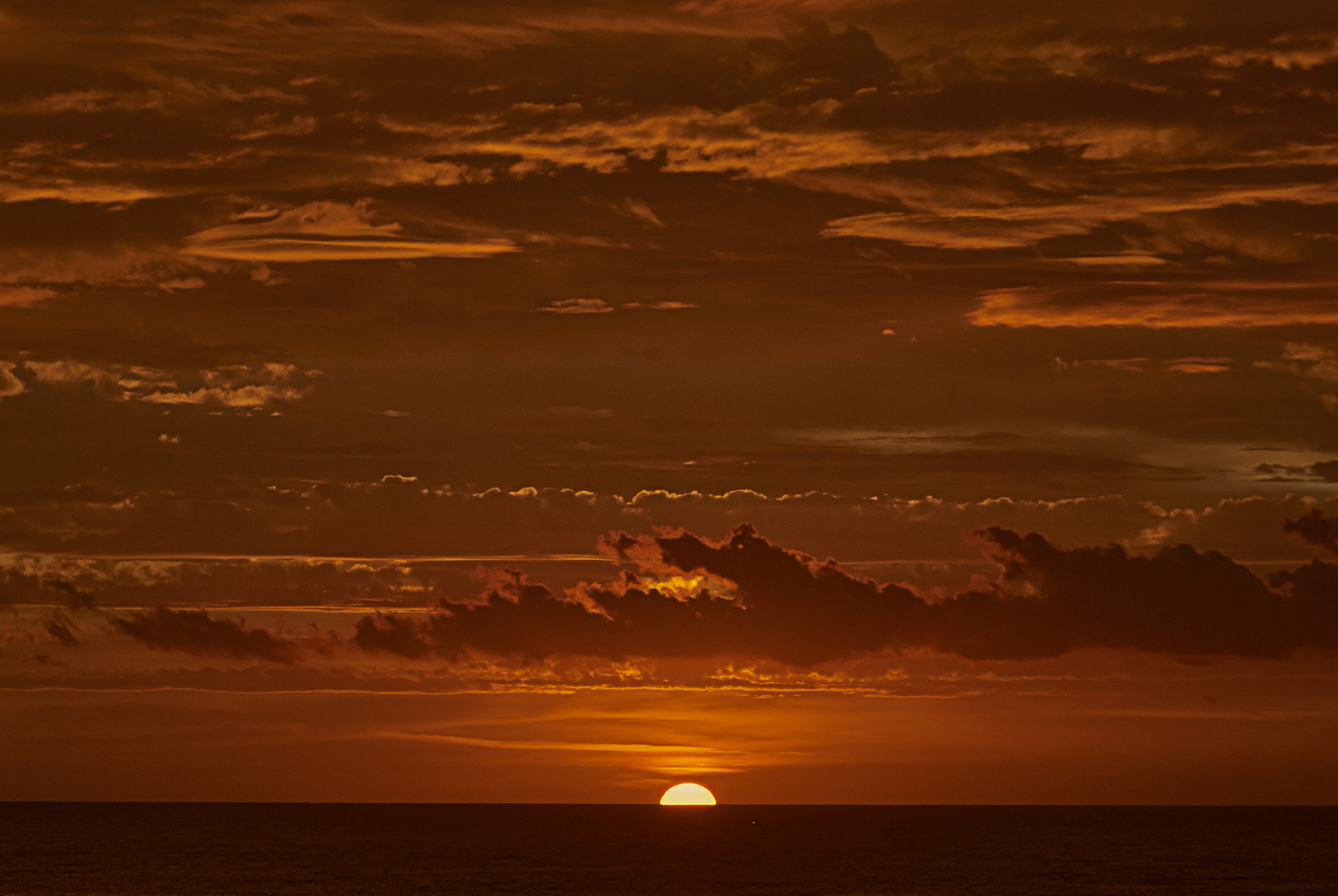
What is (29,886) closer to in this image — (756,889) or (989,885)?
(756,889)

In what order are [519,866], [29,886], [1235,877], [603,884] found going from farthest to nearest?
1. [519,866]
2. [1235,877]
3. [603,884]
4. [29,886]

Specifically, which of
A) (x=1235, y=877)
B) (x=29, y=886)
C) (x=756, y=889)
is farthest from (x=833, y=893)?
(x=29, y=886)

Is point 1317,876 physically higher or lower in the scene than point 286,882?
higher

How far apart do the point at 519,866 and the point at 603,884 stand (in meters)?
32.1

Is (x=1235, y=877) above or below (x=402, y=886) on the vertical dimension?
above

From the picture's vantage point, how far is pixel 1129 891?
6393 inches

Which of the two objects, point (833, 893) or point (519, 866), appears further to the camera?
point (519, 866)

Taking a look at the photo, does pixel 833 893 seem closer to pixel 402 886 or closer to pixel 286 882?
pixel 402 886

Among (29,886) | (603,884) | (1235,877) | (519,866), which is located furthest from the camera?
(519,866)

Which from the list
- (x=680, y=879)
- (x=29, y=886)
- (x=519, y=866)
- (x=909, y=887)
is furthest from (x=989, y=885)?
(x=29, y=886)

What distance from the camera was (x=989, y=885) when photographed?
557 feet

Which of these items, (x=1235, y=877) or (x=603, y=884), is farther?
(x=1235, y=877)

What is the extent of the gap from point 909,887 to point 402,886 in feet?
184

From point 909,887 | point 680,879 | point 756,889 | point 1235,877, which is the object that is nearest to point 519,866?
point 680,879
